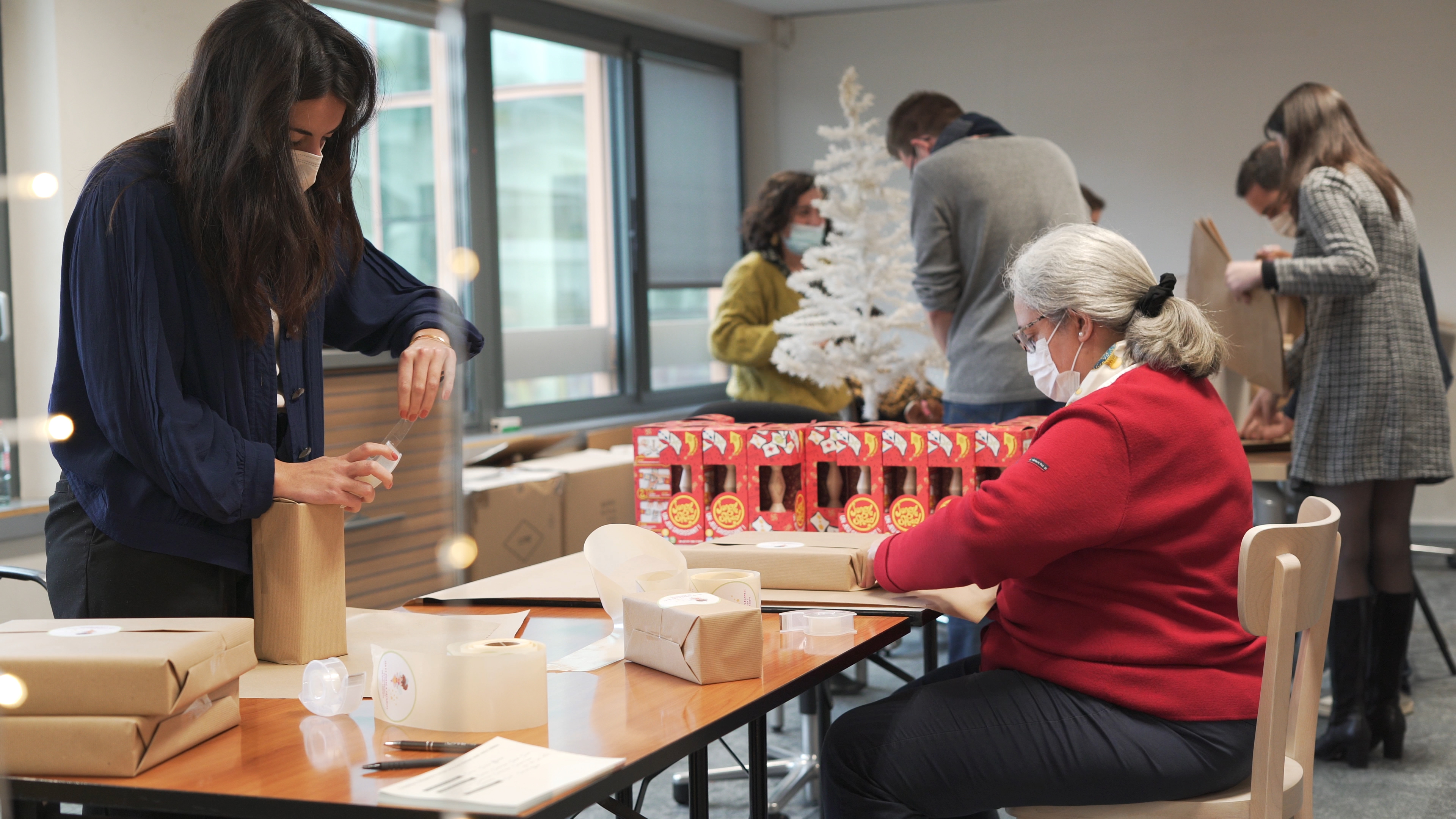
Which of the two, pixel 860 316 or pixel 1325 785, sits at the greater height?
pixel 860 316

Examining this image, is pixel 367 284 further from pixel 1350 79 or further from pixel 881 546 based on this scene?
pixel 1350 79

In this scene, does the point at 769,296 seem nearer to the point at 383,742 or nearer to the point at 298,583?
the point at 298,583

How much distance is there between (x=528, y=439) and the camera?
3.74 meters

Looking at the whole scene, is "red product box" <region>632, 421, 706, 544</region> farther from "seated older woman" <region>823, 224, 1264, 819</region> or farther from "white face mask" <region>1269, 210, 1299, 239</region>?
"white face mask" <region>1269, 210, 1299, 239</region>

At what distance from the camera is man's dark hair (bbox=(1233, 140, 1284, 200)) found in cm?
352

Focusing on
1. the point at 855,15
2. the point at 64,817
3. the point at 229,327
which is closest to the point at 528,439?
the point at 229,327

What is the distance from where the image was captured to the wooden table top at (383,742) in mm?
922

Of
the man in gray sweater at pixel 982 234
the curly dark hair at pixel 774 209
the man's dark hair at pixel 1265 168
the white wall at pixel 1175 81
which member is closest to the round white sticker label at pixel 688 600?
the man in gray sweater at pixel 982 234

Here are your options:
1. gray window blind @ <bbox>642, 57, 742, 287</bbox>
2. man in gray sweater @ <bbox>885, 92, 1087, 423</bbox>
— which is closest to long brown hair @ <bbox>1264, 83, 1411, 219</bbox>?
man in gray sweater @ <bbox>885, 92, 1087, 423</bbox>

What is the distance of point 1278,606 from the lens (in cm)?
129

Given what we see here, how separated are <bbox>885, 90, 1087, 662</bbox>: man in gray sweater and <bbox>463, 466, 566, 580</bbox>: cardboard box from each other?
125 cm

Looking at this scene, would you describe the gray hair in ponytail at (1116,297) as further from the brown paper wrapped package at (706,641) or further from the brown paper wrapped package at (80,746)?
the brown paper wrapped package at (80,746)

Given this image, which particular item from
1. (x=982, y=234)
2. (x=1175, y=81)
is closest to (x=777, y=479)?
(x=982, y=234)

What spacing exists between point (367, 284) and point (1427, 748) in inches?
103
